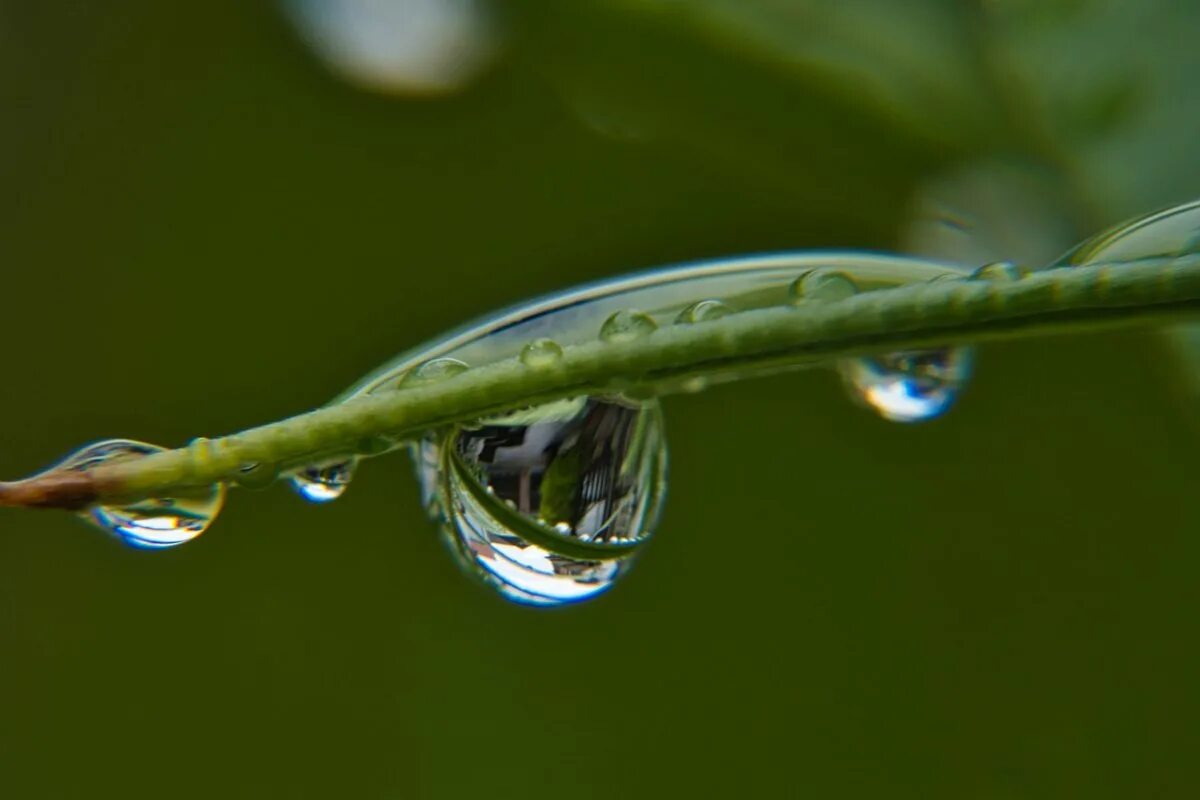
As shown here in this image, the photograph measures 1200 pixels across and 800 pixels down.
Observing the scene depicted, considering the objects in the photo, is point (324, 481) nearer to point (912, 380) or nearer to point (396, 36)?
point (912, 380)

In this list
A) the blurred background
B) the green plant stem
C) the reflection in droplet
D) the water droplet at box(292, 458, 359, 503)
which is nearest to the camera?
the green plant stem

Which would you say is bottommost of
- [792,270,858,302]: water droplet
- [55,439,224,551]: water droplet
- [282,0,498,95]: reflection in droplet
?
[55,439,224,551]: water droplet

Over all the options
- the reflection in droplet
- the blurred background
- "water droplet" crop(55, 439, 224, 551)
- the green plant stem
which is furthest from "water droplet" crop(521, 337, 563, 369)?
the reflection in droplet

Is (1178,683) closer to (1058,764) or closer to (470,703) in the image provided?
(1058,764)

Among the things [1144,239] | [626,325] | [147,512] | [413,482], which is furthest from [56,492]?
[413,482]

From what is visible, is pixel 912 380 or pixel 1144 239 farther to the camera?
pixel 912 380

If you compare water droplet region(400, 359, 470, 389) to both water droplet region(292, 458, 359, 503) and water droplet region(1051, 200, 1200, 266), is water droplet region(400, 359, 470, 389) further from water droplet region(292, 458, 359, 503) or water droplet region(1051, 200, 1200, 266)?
water droplet region(1051, 200, 1200, 266)
